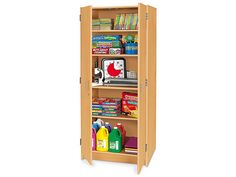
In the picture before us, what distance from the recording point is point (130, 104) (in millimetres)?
4918

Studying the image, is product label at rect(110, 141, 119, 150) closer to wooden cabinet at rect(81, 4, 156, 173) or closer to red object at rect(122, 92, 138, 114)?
wooden cabinet at rect(81, 4, 156, 173)

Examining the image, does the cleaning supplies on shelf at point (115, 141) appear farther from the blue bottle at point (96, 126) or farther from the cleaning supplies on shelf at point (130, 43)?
the cleaning supplies on shelf at point (130, 43)

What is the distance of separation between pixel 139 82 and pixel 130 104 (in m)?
0.54

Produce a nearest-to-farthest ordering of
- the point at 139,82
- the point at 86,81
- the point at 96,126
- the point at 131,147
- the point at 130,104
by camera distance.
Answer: the point at 139,82 → the point at 86,81 → the point at 131,147 → the point at 130,104 → the point at 96,126

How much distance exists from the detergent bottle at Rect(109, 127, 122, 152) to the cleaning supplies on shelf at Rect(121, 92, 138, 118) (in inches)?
10.9

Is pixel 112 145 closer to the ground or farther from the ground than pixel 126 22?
closer to the ground

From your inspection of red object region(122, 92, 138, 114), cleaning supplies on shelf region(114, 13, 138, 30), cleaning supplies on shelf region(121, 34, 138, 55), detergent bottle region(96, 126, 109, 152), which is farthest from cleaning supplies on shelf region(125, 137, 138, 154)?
cleaning supplies on shelf region(114, 13, 138, 30)

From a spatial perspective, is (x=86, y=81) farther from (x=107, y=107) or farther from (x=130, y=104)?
(x=130, y=104)

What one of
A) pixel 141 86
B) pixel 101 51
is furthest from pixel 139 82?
pixel 101 51

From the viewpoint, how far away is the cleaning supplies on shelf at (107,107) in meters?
4.91

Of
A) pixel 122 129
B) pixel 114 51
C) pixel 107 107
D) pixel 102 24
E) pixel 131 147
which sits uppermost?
pixel 102 24
